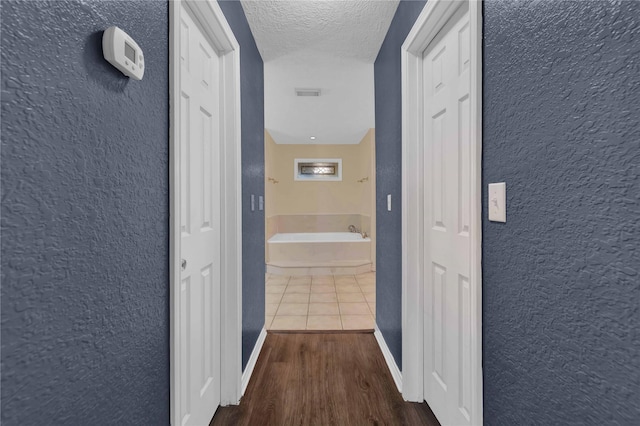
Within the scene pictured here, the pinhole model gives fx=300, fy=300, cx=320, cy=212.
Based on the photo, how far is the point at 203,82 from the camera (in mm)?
1433

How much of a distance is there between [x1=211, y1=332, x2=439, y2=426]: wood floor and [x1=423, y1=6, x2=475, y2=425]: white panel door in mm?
269

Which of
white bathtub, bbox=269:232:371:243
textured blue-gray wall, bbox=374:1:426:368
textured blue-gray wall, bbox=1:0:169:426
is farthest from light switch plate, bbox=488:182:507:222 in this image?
white bathtub, bbox=269:232:371:243

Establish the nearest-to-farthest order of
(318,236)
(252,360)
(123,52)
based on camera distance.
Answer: (123,52) → (252,360) → (318,236)

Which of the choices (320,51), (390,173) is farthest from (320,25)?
(390,173)

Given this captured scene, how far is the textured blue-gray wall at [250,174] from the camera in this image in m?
1.88

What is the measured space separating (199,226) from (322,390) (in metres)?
1.23

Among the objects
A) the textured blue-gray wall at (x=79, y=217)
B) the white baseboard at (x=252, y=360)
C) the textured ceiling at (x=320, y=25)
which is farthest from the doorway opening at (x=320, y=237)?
the textured ceiling at (x=320, y=25)

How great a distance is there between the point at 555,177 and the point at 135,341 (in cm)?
115

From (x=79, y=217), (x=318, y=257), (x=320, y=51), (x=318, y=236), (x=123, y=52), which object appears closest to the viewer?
(x=79, y=217)

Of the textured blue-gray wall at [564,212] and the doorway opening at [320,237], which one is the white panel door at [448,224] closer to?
the textured blue-gray wall at [564,212]

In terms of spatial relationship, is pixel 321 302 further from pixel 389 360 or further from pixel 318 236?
pixel 318 236

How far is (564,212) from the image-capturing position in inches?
26.7

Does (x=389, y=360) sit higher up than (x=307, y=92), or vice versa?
(x=307, y=92)

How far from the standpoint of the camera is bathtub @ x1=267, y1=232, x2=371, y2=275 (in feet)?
16.0
